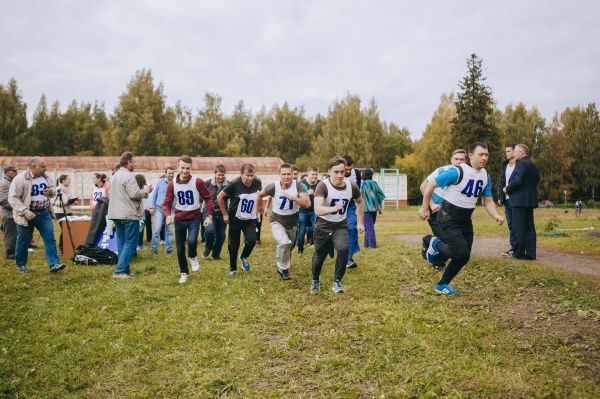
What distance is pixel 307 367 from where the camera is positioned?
408cm

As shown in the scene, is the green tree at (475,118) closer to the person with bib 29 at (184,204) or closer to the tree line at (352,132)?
the tree line at (352,132)

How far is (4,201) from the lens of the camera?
32.7ft

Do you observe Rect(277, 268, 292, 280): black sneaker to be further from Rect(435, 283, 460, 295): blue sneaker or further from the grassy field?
Rect(435, 283, 460, 295): blue sneaker

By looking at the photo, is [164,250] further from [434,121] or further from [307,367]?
[434,121]

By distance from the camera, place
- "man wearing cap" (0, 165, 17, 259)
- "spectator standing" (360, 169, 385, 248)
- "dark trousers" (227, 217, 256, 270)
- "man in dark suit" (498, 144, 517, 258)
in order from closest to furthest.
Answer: "dark trousers" (227, 217, 256, 270), "man in dark suit" (498, 144, 517, 258), "man wearing cap" (0, 165, 17, 259), "spectator standing" (360, 169, 385, 248)

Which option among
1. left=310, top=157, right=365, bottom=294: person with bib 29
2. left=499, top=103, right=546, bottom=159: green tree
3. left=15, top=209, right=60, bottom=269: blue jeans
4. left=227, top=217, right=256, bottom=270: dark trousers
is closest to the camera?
left=310, top=157, right=365, bottom=294: person with bib 29

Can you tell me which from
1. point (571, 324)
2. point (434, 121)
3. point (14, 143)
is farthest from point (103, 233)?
point (14, 143)

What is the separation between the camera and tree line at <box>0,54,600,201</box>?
47656mm

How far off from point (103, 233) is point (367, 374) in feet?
28.8

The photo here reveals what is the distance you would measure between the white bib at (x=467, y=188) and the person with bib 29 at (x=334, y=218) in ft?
4.99

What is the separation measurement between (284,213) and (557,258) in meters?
6.25

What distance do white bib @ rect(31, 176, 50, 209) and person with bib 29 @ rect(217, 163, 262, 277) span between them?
11.8 feet

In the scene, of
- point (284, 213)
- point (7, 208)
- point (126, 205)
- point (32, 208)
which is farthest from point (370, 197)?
point (7, 208)

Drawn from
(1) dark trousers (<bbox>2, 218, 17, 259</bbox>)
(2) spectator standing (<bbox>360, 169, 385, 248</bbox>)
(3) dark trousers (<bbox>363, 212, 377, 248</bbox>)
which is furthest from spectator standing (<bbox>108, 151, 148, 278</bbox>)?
(3) dark trousers (<bbox>363, 212, 377, 248</bbox>)
